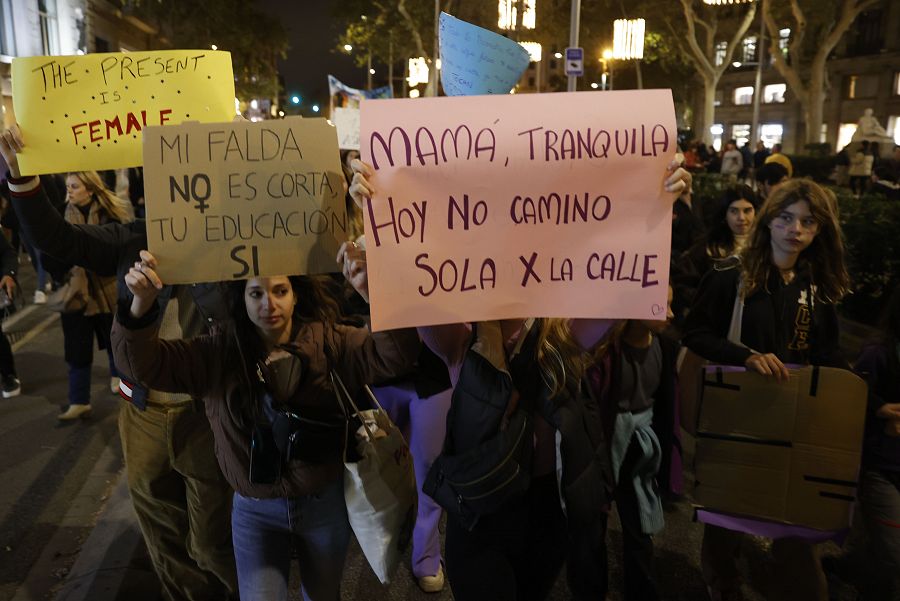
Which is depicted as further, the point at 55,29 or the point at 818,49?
the point at 55,29

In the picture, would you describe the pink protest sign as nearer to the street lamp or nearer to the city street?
the city street

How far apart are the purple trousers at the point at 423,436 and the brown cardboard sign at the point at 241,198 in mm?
1155

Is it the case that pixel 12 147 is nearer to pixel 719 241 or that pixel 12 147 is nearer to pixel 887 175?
pixel 719 241

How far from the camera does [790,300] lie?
9.95ft

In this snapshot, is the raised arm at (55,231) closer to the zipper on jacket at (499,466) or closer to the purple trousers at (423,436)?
the purple trousers at (423,436)

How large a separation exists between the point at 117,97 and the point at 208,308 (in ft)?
3.02

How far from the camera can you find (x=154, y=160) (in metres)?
2.19

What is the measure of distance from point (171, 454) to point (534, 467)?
1.47m

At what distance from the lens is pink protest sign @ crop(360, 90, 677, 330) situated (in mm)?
2146

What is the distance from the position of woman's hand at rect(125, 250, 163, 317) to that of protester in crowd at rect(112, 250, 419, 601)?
0.15m

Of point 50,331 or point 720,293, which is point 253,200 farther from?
point 50,331

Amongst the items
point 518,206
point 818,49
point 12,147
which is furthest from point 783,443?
point 818,49

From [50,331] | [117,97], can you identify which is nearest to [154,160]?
[117,97]

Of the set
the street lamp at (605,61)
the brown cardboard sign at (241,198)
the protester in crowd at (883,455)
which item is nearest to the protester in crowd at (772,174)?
the protester in crowd at (883,455)
